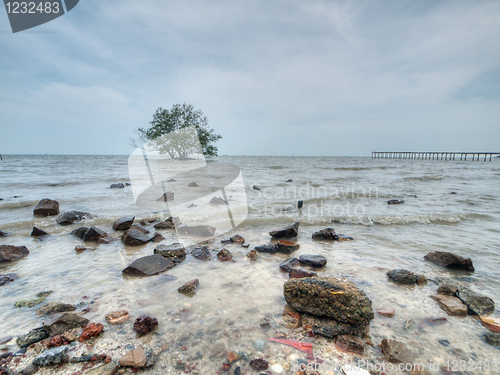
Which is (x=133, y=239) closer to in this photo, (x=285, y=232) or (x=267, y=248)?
(x=267, y=248)

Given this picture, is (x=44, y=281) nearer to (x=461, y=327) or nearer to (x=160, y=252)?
(x=160, y=252)

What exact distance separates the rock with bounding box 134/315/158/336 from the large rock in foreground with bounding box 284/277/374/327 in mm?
1250

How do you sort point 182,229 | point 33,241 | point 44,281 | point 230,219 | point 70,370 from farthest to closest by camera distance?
point 230,219 → point 182,229 → point 33,241 → point 44,281 → point 70,370

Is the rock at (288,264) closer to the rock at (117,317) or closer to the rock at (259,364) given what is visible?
the rock at (259,364)

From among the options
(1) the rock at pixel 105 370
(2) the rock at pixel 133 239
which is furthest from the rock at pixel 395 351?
(2) the rock at pixel 133 239

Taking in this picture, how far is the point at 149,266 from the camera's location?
314cm

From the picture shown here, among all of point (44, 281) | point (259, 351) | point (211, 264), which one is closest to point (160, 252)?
point (211, 264)

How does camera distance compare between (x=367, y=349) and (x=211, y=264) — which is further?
(x=211, y=264)

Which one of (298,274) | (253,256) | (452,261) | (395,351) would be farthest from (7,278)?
(452,261)

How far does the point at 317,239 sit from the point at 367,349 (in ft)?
9.33

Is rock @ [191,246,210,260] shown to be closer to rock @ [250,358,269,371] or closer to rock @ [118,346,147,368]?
rock @ [118,346,147,368]

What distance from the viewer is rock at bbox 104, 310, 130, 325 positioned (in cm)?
209

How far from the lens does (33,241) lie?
436 cm

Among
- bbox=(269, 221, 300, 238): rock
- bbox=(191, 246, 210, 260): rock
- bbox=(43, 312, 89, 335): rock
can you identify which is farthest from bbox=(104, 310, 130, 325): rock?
bbox=(269, 221, 300, 238): rock
